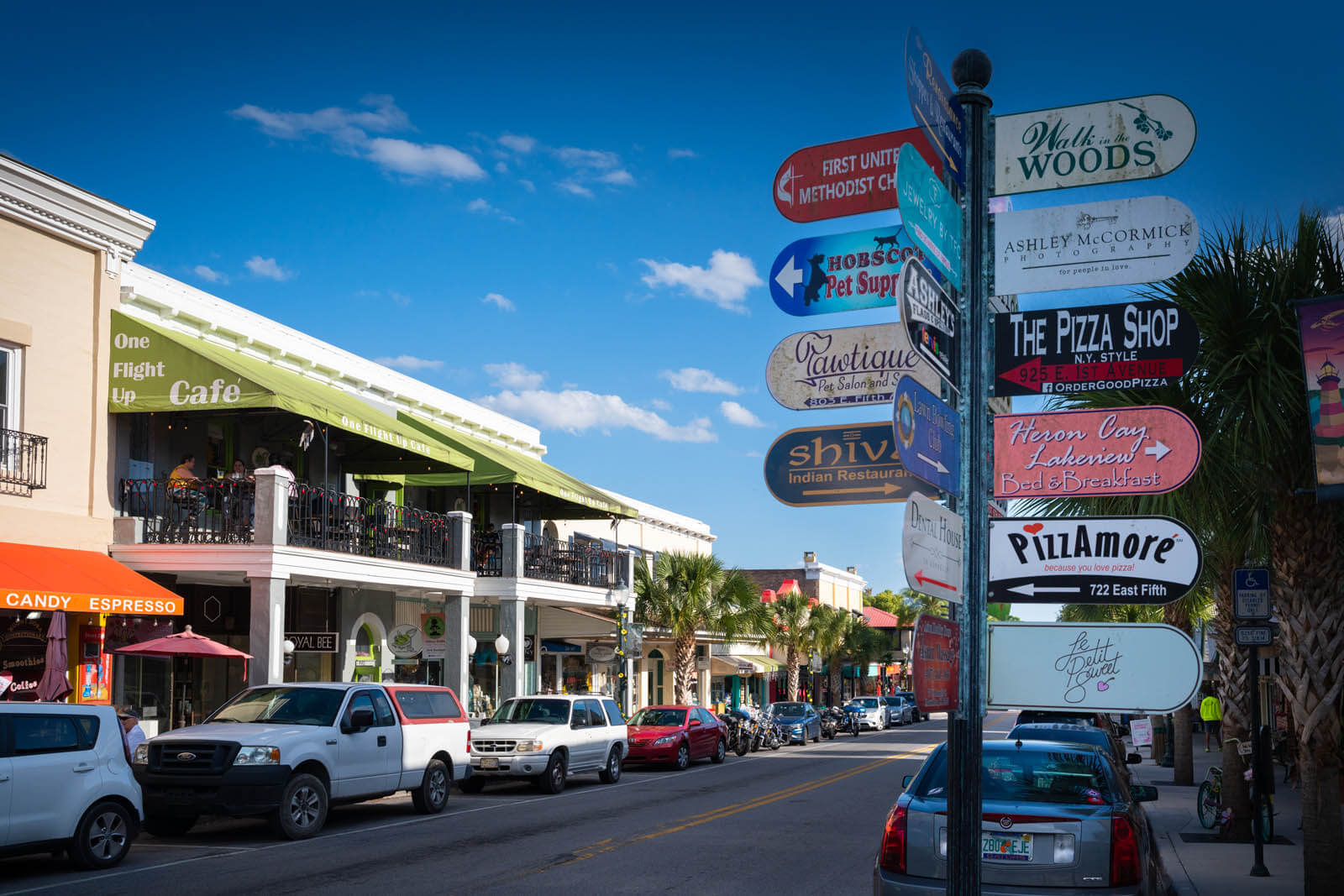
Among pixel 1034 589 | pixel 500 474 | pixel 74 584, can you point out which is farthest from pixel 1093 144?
pixel 500 474

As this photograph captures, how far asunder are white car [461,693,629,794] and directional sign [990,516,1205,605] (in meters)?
17.2

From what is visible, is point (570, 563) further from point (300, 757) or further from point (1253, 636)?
point (1253, 636)

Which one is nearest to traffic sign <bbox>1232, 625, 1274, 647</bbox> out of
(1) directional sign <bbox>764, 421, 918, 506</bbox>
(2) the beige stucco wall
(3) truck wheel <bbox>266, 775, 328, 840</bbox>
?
(1) directional sign <bbox>764, 421, 918, 506</bbox>

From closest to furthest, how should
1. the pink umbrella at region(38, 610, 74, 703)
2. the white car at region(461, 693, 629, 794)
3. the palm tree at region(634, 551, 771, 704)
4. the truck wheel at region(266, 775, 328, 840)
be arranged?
1. the truck wheel at region(266, 775, 328, 840)
2. the pink umbrella at region(38, 610, 74, 703)
3. the white car at region(461, 693, 629, 794)
4. the palm tree at region(634, 551, 771, 704)

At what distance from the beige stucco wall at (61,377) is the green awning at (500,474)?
8.15 m

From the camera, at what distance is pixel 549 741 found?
70.7ft

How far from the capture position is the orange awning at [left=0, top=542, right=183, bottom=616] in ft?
54.4

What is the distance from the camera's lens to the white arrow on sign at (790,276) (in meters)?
5.55

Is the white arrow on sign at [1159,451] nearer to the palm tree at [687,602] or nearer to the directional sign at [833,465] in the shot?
the directional sign at [833,465]

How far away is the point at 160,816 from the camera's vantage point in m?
15.0

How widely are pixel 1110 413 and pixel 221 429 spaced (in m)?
20.7

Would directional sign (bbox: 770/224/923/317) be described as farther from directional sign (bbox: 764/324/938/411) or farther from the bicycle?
the bicycle

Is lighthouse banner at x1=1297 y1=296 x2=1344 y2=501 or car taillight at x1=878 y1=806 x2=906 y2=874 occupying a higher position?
lighthouse banner at x1=1297 y1=296 x2=1344 y2=501

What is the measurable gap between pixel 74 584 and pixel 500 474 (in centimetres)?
1058
